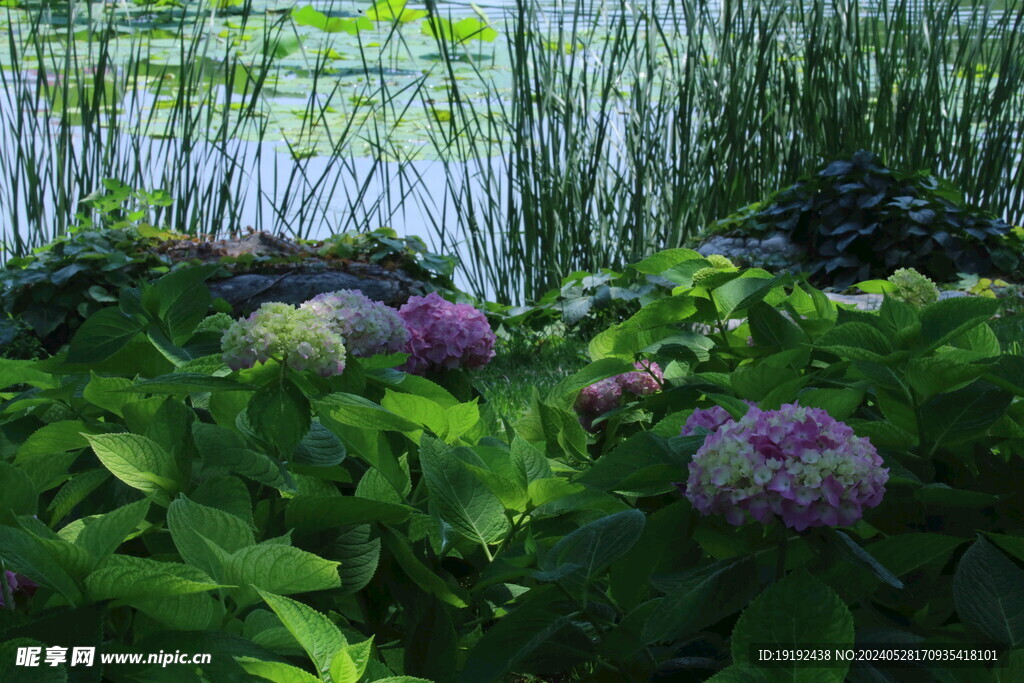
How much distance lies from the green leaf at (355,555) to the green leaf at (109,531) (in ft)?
0.57

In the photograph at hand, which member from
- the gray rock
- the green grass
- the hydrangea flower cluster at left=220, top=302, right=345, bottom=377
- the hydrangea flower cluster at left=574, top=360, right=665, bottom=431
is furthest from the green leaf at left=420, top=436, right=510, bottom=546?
the gray rock

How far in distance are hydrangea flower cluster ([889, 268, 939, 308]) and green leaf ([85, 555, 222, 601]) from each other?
1.31 m

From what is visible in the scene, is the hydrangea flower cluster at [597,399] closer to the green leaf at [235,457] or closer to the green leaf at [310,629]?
the green leaf at [235,457]

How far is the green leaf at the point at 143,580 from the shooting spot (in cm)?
56

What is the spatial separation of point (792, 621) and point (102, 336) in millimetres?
734

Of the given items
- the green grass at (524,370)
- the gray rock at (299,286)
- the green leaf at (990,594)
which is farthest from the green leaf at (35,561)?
the gray rock at (299,286)

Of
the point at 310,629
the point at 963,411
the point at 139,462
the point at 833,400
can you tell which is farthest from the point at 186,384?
the point at 963,411

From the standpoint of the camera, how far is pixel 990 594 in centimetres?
72

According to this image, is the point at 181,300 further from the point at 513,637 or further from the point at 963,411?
the point at 963,411

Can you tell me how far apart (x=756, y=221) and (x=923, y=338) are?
3.84 metres

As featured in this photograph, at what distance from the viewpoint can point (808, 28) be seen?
16.4 feet

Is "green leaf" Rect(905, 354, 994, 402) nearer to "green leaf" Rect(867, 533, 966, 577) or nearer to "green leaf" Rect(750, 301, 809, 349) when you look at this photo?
"green leaf" Rect(867, 533, 966, 577)

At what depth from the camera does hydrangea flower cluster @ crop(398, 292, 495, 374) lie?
1317 millimetres

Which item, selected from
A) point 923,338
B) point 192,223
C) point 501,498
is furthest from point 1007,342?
point 192,223
